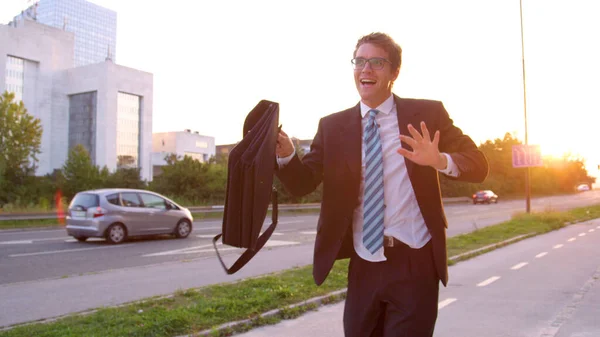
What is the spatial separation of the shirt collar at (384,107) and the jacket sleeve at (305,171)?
0.24 m

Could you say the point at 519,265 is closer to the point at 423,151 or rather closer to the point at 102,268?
the point at 102,268

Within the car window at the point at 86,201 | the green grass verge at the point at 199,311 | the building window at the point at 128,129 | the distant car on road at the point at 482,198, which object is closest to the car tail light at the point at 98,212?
the car window at the point at 86,201

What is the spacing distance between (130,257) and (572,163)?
11369cm

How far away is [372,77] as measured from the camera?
2.82 meters

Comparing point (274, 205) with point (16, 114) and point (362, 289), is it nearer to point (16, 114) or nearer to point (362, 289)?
point (362, 289)

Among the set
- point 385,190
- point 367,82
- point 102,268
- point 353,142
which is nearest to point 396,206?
point 385,190

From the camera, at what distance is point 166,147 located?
13438 cm

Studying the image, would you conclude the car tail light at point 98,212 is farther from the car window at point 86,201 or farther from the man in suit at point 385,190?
the man in suit at point 385,190

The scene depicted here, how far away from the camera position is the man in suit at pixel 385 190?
2586 millimetres

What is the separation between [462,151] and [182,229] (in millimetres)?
15580

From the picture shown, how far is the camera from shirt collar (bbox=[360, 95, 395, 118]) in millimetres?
2881

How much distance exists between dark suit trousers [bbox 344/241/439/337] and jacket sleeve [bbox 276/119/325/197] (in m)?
0.48

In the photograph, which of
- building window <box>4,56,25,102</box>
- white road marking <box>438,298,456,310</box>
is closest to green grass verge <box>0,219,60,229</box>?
white road marking <box>438,298,456,310</box>

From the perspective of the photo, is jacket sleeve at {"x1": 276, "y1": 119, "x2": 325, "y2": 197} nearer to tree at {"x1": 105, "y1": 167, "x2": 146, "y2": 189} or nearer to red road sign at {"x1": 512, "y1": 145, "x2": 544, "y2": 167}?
red road sign at {"x1": 512, "y1": 145, "x2": 544, "y2": 167}
